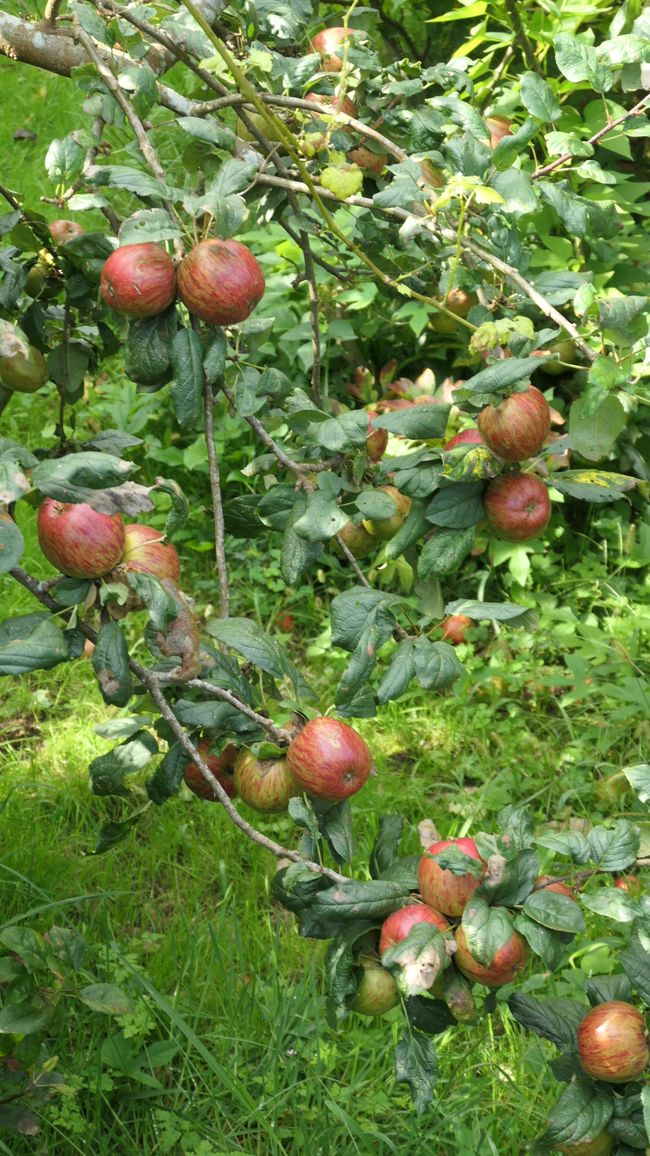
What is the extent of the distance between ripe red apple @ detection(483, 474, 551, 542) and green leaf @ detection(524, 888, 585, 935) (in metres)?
0.35

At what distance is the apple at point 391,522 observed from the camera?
1367 millimetres

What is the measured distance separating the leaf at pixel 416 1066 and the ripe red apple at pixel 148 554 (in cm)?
51

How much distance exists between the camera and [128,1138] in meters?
1.80

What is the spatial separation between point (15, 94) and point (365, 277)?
3305 mm

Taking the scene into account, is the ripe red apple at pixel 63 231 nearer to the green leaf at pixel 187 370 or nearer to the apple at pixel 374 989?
the green leaf at pixel 187 370

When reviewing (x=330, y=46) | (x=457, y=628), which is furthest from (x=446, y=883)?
(x=457, y=628)

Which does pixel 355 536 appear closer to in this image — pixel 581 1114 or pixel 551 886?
pixel 551 886

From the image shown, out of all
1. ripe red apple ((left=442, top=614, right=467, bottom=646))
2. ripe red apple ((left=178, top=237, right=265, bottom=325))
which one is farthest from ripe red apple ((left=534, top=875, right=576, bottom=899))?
ripe red apple ((left=442, top=614, right=467, bottom=646))

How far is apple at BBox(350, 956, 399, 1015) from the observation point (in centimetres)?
117

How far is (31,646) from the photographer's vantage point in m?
1.06

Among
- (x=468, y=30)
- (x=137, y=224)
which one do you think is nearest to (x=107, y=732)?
(x=137, y=224)

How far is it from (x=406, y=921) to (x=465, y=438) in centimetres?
50

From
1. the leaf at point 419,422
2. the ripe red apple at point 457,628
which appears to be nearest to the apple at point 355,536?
the leaf at point 419,422

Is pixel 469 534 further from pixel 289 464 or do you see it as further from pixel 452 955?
pixel 452 955
